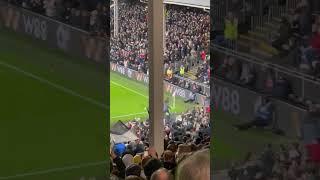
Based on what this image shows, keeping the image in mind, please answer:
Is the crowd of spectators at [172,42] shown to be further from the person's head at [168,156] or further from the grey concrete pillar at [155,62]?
the person's head at [168,156]

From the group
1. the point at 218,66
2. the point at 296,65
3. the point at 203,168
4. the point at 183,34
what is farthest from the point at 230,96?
the point at 183,34

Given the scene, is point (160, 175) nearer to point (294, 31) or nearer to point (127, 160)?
point (127, 160)

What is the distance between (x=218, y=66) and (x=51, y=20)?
2.82 feet

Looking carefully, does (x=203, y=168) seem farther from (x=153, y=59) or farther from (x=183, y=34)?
(x=183, y=34)

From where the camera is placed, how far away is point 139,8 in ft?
34.0

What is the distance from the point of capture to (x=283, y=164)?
2705mm

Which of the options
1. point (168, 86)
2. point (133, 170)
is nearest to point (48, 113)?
point (133, 170)

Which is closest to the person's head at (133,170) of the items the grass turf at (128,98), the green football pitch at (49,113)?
the green football pitch at (49,113)

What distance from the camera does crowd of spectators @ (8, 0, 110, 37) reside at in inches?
103

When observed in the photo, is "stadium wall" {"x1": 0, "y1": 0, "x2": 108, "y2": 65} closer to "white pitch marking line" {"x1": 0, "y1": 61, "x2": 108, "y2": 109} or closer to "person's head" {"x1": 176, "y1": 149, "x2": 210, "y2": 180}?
"white pitch marking line" {"x1": 0, "y1": 61, "x2": 108, "y2": 109}

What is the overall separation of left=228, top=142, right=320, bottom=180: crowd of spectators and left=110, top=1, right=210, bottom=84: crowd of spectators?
24.9ft

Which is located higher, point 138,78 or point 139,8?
point 139,8

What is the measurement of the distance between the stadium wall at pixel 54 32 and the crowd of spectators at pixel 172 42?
7705 millimetres

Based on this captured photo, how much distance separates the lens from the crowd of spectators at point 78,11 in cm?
262
